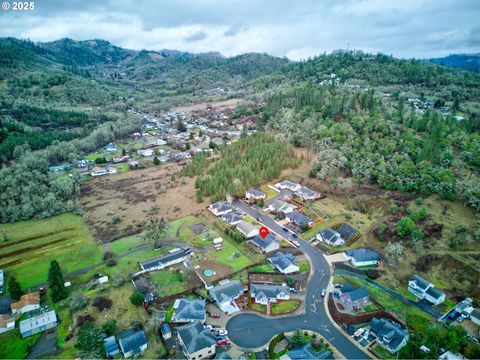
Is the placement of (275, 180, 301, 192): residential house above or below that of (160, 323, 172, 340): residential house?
above

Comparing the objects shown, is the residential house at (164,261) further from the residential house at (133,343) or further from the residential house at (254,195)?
the residential house at (254,195)

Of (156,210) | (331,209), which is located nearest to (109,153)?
(156,210)

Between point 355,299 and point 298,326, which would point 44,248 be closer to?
point 298,326

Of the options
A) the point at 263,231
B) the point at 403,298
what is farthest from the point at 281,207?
the point at 403,298

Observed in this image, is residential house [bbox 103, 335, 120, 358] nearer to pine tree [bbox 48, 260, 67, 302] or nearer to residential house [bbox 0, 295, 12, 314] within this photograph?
pine tree [bbox 48, 260, 67, 302]

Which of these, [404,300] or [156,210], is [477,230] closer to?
[404,300]

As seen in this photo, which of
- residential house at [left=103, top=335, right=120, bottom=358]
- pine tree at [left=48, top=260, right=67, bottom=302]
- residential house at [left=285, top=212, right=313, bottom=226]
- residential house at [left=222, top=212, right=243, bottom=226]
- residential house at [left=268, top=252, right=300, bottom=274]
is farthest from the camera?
residential house at [left=222, top=212, right=243, bottom=226]

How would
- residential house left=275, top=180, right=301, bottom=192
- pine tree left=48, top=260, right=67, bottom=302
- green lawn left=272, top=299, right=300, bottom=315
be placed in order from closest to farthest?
green lawn left=272, top=299, right=300, bottom=315 → pine tree left=48, top=260, right=67, bottom=302 → residential house left=275, top=180, right=301, bottom=192

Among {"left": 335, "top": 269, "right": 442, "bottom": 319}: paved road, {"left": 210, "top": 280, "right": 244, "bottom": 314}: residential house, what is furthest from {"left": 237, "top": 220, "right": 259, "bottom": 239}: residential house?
{"left": 335, "top": 269, "right": 442, "bottom": 319}: paved road

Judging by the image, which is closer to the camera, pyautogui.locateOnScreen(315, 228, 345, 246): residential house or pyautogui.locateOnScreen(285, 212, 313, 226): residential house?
pyautogui.locateOnScreen(315, 228, 345, 246): residential house
